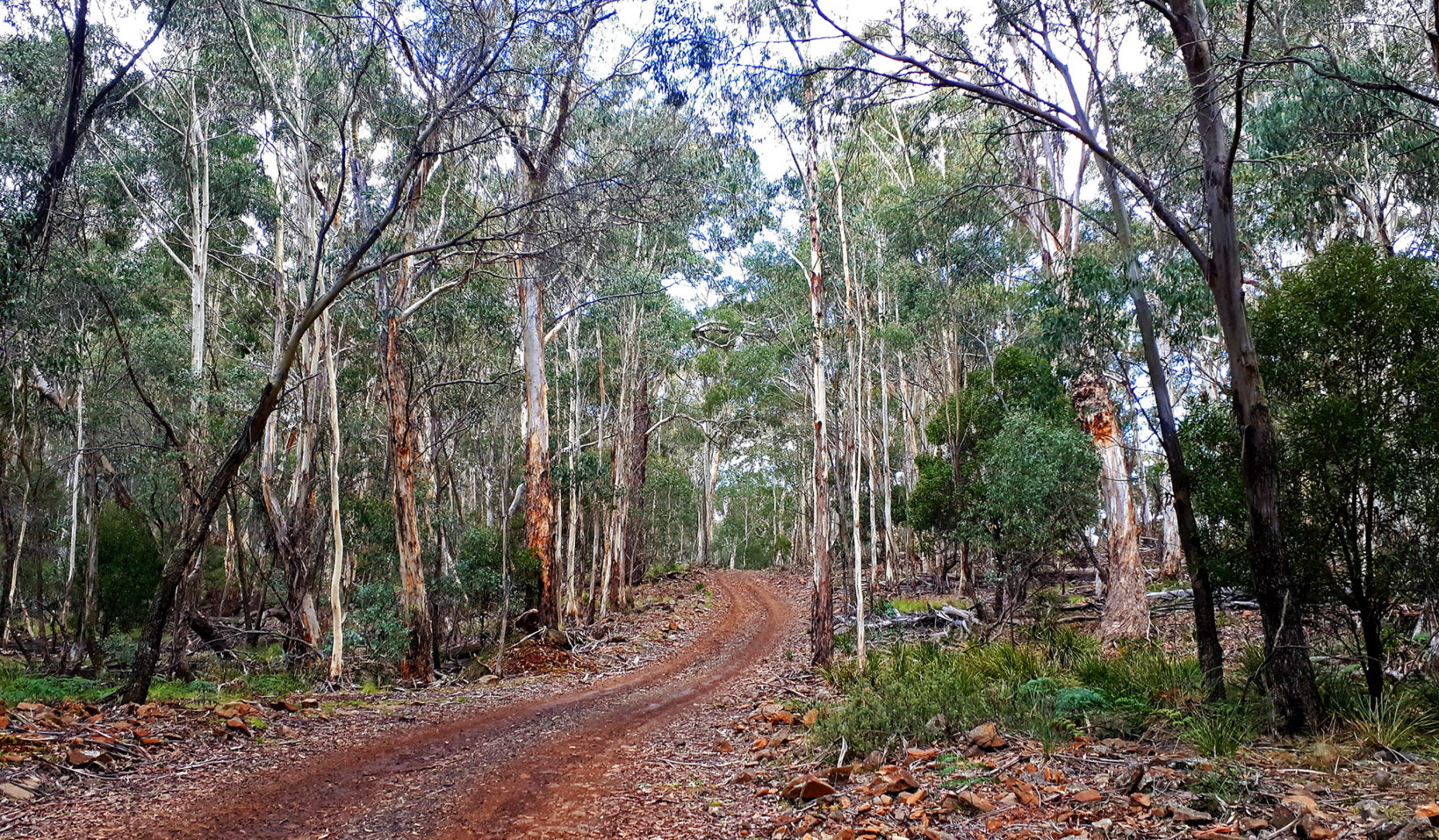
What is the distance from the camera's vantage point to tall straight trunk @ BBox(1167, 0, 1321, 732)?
5.92 m

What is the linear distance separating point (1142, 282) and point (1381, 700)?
3982 millimetres

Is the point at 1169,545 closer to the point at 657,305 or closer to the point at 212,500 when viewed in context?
the point at 657,305

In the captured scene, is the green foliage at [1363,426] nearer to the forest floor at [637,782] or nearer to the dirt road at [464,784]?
the forest floor at [637,782]

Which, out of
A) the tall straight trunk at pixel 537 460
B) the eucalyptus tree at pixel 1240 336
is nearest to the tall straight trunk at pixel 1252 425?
the eucalyptus tree at pixel 1240 336

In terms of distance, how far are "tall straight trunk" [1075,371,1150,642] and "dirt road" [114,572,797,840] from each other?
23.0 feet

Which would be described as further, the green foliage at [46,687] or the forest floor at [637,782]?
the green foliage at [46,687]

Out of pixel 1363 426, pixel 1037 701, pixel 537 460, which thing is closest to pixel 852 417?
pixel 537 460

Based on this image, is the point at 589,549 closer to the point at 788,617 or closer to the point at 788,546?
the point at 788,617

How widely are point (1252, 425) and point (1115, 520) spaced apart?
27.3 feet

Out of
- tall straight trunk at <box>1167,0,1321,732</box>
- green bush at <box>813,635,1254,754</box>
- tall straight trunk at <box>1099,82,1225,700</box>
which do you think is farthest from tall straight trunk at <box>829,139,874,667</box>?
tall straight trunk at <box>1167,0,1321,732</box>

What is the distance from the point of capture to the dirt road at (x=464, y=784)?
533cm

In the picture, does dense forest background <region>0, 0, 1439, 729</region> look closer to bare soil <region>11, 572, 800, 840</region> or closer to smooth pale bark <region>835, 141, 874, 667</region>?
smooth pale bark <region>835, 141, 874, 667</region>

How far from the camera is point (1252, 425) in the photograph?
6199 mm

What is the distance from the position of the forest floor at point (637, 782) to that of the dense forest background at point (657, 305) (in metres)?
1.68
